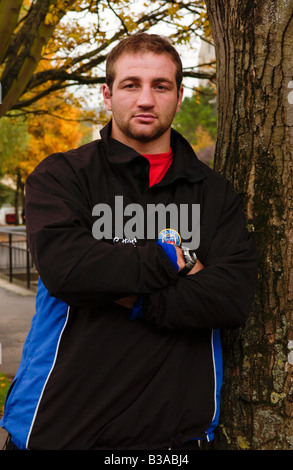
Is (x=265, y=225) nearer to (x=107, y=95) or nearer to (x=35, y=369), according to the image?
(x=107, y=95)

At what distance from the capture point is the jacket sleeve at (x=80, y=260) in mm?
2133

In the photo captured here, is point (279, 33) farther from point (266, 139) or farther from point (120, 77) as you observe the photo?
point (120, 77)

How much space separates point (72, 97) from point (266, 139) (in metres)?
10.6

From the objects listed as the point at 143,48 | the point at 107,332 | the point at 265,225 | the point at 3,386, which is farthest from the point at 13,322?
the point at 143,48

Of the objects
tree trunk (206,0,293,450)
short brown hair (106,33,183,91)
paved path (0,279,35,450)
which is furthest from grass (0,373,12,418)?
short brown hair (106,33,183,91)

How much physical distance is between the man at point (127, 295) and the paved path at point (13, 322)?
2.33 m

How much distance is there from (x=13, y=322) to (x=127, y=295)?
691cm

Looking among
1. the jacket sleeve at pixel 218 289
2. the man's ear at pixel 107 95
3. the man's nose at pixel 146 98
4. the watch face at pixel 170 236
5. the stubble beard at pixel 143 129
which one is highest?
the man's ear at pixel 107 95

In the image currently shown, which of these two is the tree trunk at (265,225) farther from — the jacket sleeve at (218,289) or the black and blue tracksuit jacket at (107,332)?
the black and blue tracksuit jacket at (107,332)

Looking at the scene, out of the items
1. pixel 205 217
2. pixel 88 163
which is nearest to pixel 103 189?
pixel 88 163

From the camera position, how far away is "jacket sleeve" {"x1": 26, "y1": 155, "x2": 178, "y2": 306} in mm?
2133

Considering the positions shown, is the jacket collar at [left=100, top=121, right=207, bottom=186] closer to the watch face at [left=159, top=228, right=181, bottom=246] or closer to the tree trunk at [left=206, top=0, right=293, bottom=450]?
the watch face at [left=159, top=228, right=181, bottom=246]

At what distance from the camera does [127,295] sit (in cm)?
217

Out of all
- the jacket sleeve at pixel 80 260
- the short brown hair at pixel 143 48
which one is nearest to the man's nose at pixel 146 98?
the short brown hair at pixel 143 48
